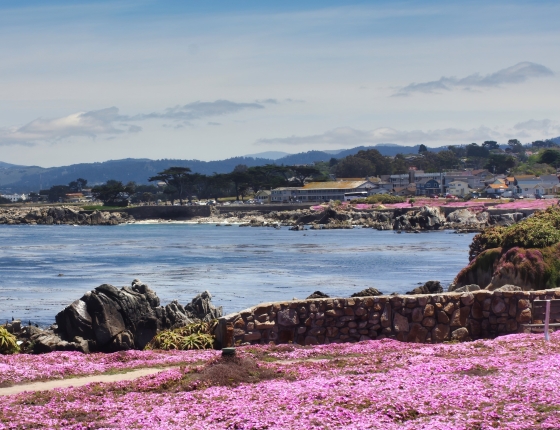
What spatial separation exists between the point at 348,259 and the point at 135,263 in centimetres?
1786

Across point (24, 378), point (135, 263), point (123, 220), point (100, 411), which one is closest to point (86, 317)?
point (24, 378)

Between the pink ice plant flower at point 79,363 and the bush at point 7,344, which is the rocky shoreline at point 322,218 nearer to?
the bush at point 7,344

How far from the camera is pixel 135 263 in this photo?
67.1 metres

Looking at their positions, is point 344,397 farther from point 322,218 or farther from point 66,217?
point 66,217

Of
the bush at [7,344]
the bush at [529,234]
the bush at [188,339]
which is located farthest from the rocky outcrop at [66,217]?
the bush at [188,339]

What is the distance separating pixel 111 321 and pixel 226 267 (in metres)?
41.1

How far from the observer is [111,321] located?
21.8 m

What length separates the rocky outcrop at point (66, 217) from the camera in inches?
6471

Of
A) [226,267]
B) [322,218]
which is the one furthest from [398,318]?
[322,218]

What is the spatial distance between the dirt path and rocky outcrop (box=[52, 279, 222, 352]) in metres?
5.18

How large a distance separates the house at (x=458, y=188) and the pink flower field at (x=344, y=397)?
17429 cm

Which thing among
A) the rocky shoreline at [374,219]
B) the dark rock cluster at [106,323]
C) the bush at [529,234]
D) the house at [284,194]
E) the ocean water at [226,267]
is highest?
the house at [284,194]

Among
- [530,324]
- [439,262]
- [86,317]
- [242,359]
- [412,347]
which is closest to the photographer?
[242,359]

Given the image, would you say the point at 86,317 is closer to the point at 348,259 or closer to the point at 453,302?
the point at 453,302
